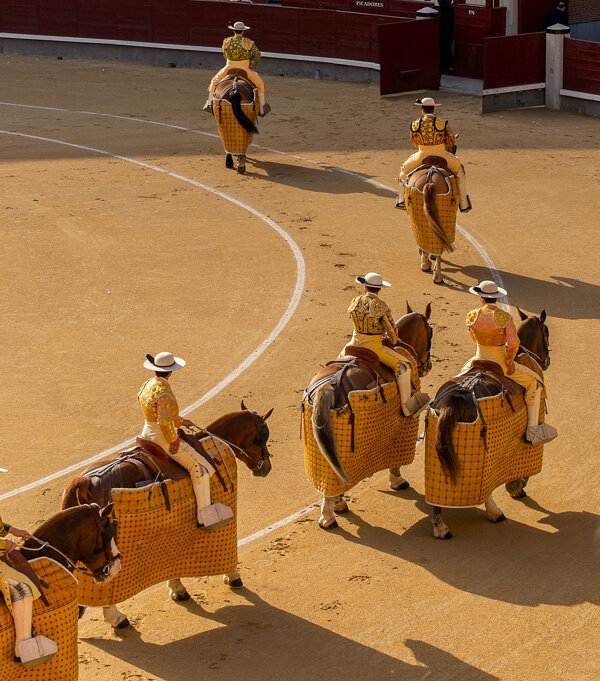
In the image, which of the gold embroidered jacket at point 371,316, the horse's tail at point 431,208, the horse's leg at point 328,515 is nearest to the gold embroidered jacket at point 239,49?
the horse's tail at point 431,208

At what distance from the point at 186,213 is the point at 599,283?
6036 mm

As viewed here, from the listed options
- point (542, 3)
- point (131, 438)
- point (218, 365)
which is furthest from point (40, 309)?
point (542, 3)

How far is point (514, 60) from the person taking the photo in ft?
76.5

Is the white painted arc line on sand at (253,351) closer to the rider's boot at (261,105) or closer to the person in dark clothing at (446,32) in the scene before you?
the rider's boot at (261,105)

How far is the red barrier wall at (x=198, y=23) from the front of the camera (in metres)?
26.6

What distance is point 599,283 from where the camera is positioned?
14.6m

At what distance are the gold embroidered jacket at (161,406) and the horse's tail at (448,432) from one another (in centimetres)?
198

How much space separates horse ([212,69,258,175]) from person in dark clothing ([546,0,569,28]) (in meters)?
9.55

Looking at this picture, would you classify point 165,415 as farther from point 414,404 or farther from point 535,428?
point 535,428

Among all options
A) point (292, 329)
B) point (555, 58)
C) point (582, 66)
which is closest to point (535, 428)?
point (292, 329)

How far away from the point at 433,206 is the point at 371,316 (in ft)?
16.4

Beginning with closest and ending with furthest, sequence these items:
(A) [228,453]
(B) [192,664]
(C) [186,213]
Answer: (B) [192,664], (A) [228,453], (C) [186,213]

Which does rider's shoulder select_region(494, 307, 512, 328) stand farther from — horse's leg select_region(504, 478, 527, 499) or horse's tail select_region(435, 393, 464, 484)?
horse's leg select_region(504, 478, 527, 499)

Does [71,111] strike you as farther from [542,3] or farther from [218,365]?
[218,365]
